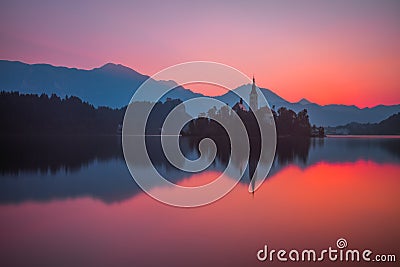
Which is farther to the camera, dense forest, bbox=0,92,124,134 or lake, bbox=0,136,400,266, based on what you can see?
dense forest, bbox=0,92,124,134

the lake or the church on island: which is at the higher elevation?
the church on island

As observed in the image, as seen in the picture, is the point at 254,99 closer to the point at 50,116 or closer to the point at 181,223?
the point at 50,116

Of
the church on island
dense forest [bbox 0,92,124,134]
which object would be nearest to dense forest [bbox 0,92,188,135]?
dense forest [bbox 0,92,124,134]

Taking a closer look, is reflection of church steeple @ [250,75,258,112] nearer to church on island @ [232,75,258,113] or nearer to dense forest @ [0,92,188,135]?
church on island @ [232,75,258,113]

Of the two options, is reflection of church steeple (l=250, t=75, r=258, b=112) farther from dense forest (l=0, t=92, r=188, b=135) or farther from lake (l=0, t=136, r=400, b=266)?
lake (l=0, t=136, r=400, b=266)

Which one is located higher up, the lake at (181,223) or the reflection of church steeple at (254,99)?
the reflection of church steeple at (254,99)

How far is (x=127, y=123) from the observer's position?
363 feet

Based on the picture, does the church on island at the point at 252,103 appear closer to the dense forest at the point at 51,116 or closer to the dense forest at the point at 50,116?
the dense forest at the point at 51,116

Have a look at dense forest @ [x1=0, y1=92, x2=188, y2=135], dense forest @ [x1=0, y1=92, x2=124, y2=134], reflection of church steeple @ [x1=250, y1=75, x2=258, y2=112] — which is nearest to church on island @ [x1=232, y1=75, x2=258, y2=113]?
reflection of church steeple @ [x1=250, y1=75, x2=258, y2=112]

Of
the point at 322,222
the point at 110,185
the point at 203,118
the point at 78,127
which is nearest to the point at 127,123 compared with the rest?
the point at 78,127

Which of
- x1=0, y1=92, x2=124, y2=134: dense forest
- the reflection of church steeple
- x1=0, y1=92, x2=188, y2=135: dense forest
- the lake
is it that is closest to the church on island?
the reflection of church steeple

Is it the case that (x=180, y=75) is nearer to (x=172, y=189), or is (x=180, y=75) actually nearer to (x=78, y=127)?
(x=172, y=189)

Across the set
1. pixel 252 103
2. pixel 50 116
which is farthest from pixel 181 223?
pixel 50 116

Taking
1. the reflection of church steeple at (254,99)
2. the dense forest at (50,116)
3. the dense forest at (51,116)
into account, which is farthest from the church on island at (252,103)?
the dense forest at (50,116)
